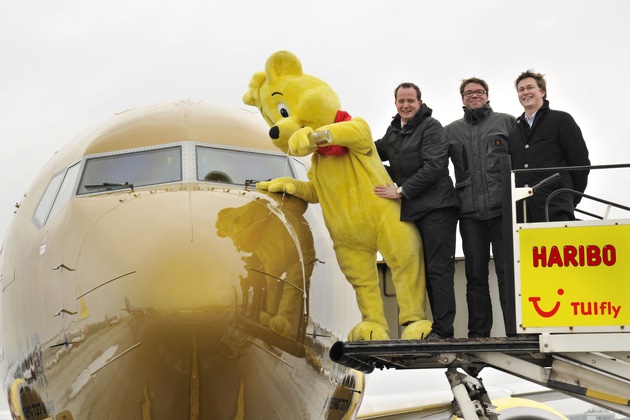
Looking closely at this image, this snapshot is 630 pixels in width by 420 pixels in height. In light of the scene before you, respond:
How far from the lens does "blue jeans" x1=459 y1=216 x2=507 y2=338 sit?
8.25 meters

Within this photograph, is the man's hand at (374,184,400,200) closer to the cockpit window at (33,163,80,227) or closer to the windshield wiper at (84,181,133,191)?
the windshield wiper at (84,181,133,191)

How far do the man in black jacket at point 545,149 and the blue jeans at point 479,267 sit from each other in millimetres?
365

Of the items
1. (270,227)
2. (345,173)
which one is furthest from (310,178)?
(270,227)

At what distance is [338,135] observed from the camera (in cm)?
774

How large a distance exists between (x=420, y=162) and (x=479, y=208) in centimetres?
60

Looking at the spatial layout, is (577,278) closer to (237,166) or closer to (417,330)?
(417,330)

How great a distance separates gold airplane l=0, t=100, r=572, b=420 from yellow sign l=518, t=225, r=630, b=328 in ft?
5.30

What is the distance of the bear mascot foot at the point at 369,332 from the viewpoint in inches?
311

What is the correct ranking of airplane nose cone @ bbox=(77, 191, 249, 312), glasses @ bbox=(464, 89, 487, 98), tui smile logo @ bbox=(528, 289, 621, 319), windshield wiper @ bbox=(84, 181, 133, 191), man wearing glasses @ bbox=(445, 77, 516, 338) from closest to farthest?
airplane nose cone @ bbox=(77, 191, 249, 312) < tui smile logo @ bbox=(528, 289, 621, 319) < windshield wiper @ bbox=(84, 181, 133, 191) < man wearing glasses @ bbox=(445, 77, 516, 338) < glasses @ bbox=(464, 89, 487, 98)

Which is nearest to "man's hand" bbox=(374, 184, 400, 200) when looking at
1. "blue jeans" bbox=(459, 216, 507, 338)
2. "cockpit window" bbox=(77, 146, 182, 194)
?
"blue jeans" bbox=(459, 216, 507, 338)

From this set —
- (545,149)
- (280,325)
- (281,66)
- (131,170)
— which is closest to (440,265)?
(545,149)

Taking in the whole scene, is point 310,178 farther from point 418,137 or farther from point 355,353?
point 355,353

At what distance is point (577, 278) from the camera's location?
22.4ft

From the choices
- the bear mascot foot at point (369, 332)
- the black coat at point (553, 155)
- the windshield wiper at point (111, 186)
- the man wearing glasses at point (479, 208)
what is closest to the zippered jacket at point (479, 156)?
the man wearing glasses at point (479, 208)
